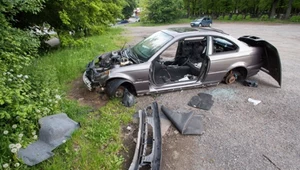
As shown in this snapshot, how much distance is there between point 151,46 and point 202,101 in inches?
68.4

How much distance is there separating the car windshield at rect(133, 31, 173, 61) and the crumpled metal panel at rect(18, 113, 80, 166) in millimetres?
2087

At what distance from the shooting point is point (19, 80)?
2799 mm

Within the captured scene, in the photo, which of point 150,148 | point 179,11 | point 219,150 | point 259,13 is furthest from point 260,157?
point 259,13

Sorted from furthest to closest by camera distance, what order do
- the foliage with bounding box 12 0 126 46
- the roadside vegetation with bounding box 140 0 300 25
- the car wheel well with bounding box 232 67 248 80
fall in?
the roadside vegetation with bounding box 140 0 300 25 → the foliage with bounding box 12 0 126 46 → the car wheel well with bounding box 232 67 248 80

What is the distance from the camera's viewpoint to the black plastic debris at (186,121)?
10.8 feet

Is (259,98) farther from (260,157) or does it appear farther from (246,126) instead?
(260,157)

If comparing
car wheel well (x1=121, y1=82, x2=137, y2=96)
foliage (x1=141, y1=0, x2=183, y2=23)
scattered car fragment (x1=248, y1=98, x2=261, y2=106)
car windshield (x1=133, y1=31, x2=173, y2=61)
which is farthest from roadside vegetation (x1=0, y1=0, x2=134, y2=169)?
foliage (x1=141, y1=0, x2=183, y2=23)

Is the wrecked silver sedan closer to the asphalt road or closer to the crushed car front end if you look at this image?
the crushed car front end

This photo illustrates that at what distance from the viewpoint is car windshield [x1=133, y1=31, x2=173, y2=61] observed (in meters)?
4.24

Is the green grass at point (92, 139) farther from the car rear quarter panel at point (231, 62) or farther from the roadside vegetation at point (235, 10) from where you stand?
the roadside vegetation at point (235, 10)

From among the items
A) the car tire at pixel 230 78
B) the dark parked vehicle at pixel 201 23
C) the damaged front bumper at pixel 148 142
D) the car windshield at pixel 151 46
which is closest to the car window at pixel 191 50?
the car windshield at pixel 151 46

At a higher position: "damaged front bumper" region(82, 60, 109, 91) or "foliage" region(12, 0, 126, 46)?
"foliage" region(12, 0, 126, 46)

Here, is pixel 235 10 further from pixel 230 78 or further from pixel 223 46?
pixel 230 78

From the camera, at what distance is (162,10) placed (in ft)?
92.3
